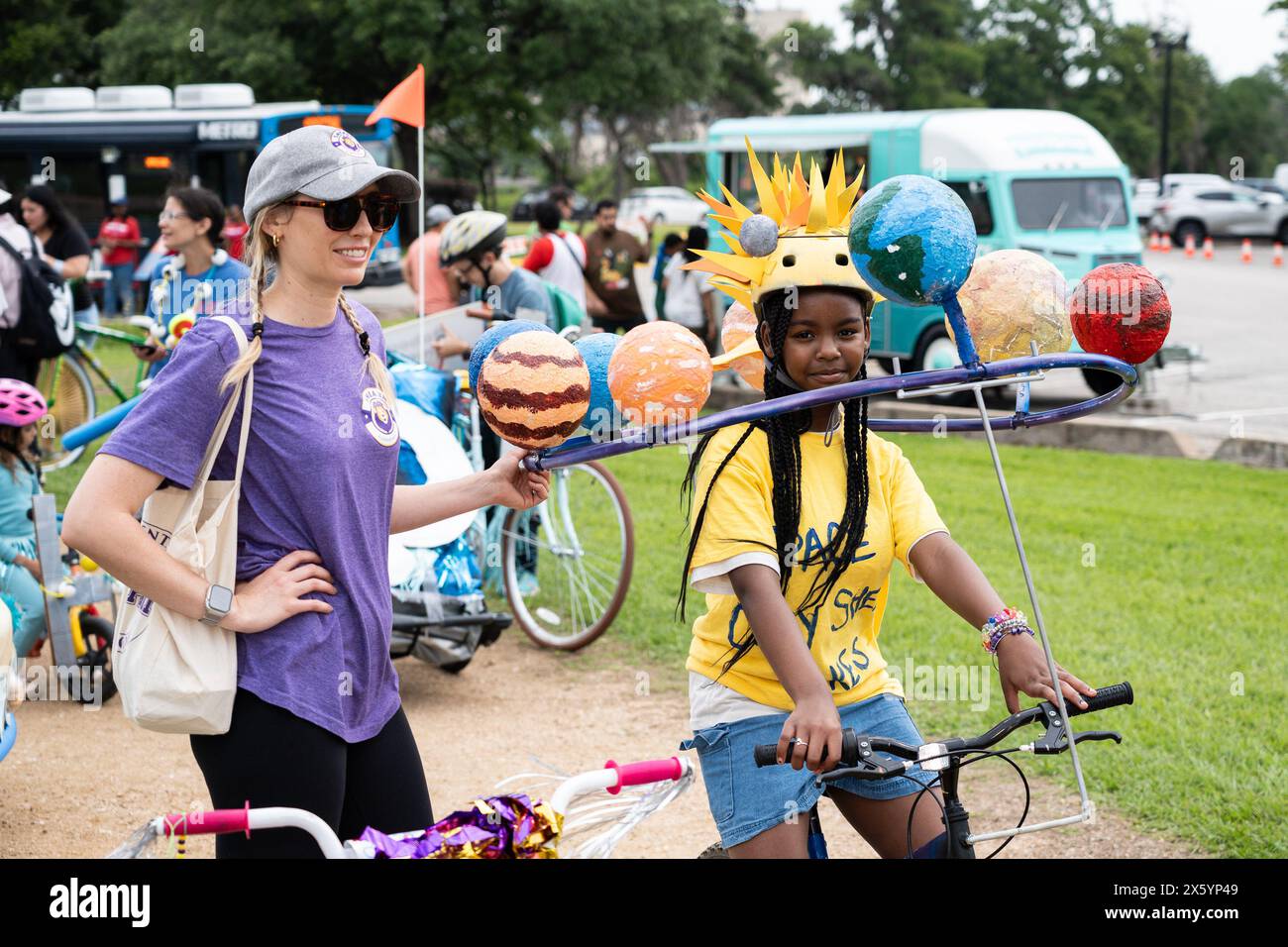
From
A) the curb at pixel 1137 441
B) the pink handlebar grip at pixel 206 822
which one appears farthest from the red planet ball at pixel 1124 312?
the curb at pixel 1137 441

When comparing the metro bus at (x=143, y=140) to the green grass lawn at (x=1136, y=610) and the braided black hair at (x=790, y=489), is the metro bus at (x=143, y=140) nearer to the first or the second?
the green grass lawn at (x=1136, y=610)

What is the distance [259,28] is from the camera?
32062 millimetres

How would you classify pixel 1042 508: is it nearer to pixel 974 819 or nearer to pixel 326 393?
pixel 974 819

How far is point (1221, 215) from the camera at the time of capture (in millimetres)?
36188

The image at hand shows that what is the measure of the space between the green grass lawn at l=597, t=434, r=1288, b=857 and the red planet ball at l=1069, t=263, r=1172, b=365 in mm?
2263

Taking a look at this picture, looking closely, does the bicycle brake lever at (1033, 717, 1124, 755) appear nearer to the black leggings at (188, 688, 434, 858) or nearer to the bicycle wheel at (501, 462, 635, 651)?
the black leggings at (188, 688, 434, 858)

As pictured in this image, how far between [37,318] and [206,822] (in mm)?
7159

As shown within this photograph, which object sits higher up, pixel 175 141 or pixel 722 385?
pixel 175 141

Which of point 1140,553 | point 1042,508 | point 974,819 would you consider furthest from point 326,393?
point 1042,508

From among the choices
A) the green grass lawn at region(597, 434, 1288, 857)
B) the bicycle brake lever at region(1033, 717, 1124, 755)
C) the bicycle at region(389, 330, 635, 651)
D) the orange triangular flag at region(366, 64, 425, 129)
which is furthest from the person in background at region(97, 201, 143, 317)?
the bicycle brake lever at region(1033, 717, 1124, 755)

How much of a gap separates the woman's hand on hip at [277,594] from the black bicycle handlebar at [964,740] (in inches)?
33.1

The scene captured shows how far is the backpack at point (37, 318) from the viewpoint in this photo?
329 inches

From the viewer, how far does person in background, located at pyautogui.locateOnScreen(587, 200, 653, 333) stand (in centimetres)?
1340
